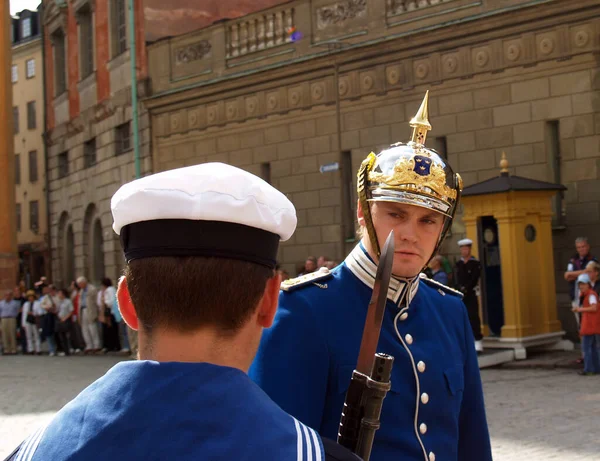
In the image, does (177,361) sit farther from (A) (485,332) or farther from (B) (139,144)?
(B) (139,144)

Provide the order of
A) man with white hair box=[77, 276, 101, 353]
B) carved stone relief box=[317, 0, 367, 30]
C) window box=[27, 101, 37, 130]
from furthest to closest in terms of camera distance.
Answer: window box=[27, 101, 37, 130], man with white hair box=[77, 276, 101, 353], carved stone relief box=[317, 0, 367, 30]

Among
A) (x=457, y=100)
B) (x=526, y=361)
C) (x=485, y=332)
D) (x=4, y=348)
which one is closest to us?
(x=526, y=361)

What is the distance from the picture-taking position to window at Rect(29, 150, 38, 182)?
45219 millimetres

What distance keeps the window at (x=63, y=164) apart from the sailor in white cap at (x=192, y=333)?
31661mm

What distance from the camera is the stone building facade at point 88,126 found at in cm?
2670

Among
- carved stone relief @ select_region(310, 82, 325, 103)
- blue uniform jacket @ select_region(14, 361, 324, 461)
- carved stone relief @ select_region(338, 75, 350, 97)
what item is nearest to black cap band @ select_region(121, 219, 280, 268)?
blue uniform jacket @ select_region(14, 361, 324, 461)

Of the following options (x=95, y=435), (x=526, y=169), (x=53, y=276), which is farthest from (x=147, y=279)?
(x=53, y=276)

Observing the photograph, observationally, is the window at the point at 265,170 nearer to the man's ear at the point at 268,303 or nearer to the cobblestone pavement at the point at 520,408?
the cobblestone pavement at the point at 520,408

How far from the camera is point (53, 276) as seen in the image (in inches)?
→ 1310

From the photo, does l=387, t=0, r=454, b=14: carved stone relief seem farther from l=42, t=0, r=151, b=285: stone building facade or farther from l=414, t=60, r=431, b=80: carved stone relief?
l=42, t=0, r=151, b=285: stone building facade

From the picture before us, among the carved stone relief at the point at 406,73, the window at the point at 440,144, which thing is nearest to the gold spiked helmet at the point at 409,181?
the carved stone relief at the point at 406,73

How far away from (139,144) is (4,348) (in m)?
5.78

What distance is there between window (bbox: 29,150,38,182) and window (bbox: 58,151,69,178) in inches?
489

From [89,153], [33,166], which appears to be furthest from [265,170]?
[33,166]
